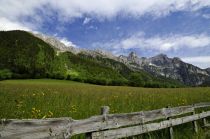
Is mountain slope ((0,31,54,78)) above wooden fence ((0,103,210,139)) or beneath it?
above

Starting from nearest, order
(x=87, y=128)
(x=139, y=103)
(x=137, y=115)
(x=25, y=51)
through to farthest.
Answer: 1. (x=87, y=128)
2. (x=137, y=115)
3. (x=139, y=103)
4. (x=25, y=51)

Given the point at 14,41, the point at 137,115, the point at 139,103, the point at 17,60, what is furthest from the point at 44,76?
the point at 14,41

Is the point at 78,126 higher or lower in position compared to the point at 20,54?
lower

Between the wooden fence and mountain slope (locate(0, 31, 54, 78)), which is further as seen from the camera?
mountain slope (locate(0, 31, 54, 78))

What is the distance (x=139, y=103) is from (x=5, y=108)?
6774 millimetres

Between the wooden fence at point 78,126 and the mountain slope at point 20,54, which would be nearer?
the wooden fence at point 78,126

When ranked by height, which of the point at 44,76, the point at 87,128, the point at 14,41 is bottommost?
the point at 87,128

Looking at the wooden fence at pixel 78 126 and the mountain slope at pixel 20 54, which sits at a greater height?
the mountain slope at pixel 20 54

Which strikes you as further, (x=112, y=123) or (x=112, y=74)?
(x=112, y=74)

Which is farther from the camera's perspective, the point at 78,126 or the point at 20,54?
the point at 20,54

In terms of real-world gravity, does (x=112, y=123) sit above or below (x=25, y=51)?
below

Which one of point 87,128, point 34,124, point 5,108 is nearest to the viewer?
point 34,124

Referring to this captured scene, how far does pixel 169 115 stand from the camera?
8844mm

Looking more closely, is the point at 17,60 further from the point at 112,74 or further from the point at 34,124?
the point at 34,124
